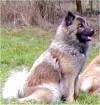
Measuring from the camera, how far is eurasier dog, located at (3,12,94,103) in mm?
6316

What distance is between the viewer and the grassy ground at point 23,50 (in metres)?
6.65

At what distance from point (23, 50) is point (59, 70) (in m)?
4.56

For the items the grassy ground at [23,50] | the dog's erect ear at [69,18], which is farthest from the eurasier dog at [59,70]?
the grassy ground at [23,50]

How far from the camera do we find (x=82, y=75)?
7.38 meters

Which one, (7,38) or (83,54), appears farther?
(7,38)

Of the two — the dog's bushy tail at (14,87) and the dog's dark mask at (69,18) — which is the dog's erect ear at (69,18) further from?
the dog's bushy tail at (14,87)

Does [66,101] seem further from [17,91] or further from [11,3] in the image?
[11,3]

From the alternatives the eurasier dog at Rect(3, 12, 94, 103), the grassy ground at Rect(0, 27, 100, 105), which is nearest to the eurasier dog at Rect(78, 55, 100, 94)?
the grassy ground at Rect(0, 27, 100, 105)

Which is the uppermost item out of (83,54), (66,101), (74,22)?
(74,22)

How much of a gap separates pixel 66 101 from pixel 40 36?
711cm

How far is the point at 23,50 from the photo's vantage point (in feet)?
35.7

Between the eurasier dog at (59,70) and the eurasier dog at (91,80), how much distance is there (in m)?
0.54

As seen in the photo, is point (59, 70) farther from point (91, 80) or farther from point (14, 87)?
point (91, 80)

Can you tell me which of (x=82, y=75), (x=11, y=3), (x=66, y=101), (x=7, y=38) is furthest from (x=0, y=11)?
(x=66, y=101)
